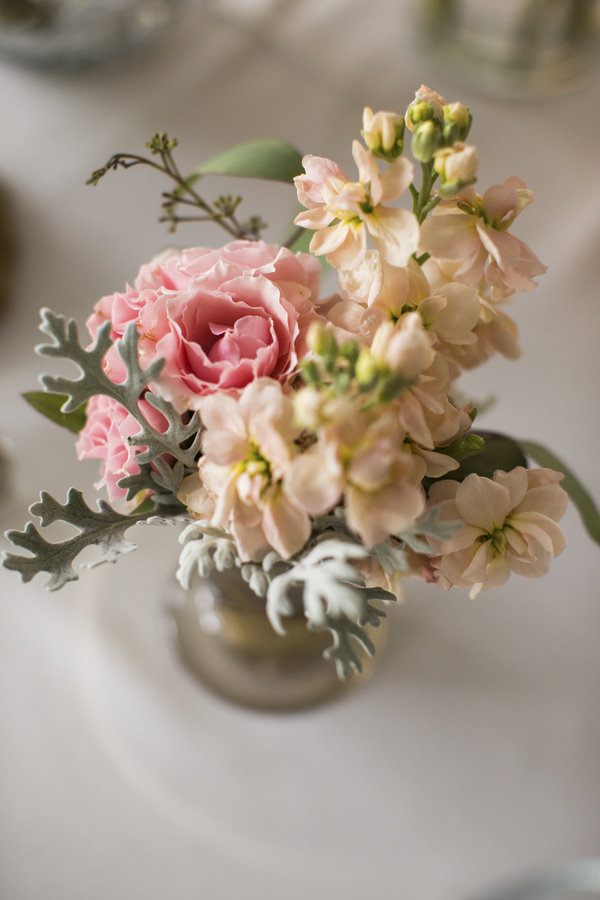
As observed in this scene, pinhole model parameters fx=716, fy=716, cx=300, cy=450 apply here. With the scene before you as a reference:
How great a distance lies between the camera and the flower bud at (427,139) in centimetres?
29

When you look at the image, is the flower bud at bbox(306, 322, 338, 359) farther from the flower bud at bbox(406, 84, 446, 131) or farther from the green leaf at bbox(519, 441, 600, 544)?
the green leaf at bbox(519, 441, 600, 544)

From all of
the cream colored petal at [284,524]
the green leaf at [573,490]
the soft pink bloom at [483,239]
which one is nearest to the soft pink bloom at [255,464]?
the cream colored petal at [284,524]

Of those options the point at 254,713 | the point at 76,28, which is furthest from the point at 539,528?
the point at 76,28

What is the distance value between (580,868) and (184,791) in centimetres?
30

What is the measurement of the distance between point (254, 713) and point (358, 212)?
0.44 meters

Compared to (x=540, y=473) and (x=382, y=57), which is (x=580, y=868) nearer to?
(x=540, y=473)

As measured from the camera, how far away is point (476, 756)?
575mm

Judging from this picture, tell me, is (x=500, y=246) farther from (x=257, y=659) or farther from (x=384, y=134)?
(x=257, y=659)

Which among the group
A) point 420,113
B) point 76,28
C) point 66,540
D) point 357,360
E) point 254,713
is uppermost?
point 76,28

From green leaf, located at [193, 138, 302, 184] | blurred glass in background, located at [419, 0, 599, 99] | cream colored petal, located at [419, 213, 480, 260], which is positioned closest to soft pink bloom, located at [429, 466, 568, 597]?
cream colored petal, located at [419, 213, 480, 260]

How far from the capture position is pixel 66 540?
333 mm

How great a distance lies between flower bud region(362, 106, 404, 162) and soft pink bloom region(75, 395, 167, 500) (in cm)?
15

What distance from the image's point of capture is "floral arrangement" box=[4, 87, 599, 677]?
10.5 inches

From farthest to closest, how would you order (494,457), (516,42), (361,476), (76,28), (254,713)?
(516,42) < (76,28) < (254,713) < (494,457) < (361,476)
